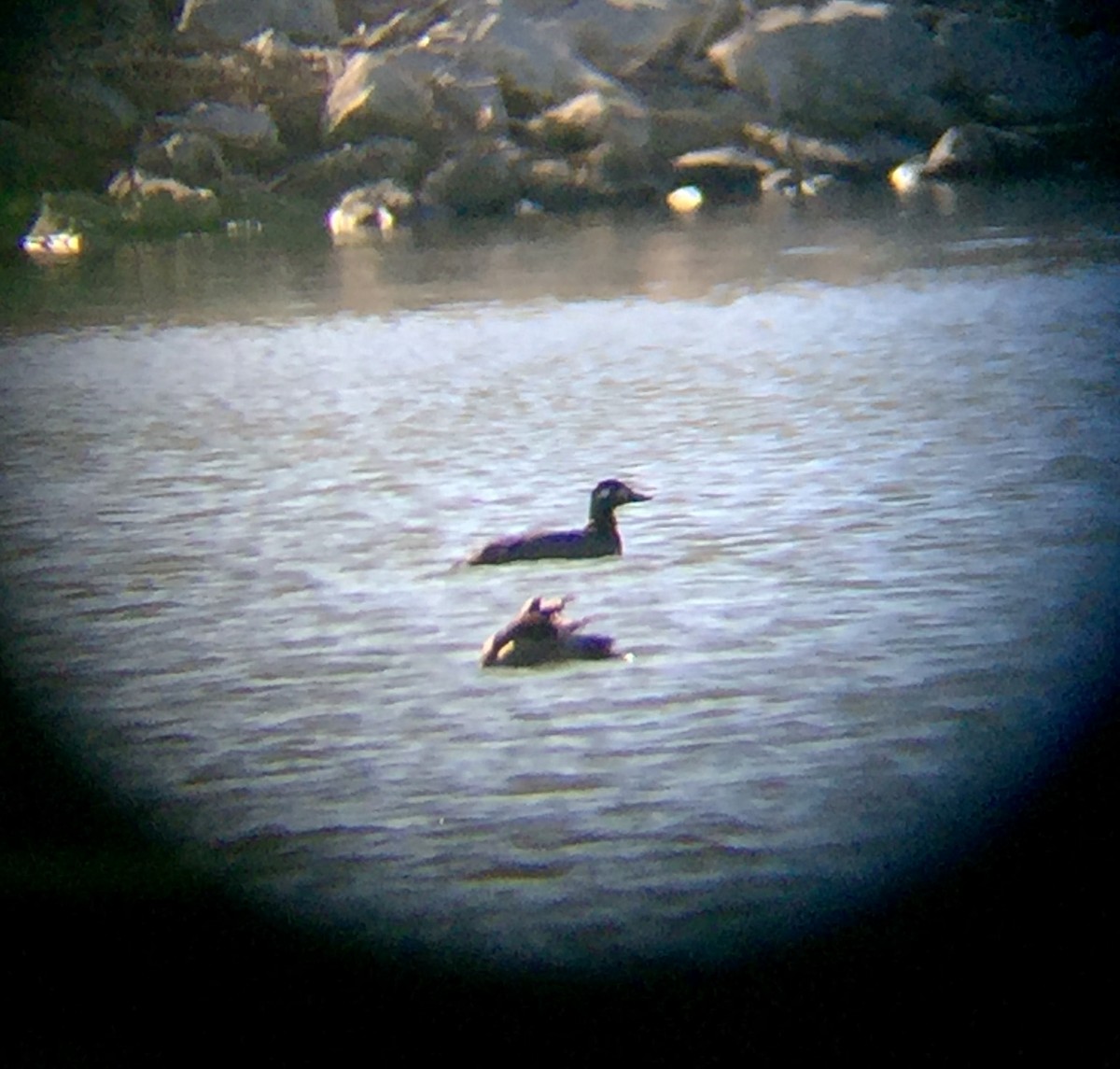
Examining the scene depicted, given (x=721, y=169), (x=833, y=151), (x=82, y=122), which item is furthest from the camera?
(x=82, y=122)

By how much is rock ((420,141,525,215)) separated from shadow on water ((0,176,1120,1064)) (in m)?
25.5

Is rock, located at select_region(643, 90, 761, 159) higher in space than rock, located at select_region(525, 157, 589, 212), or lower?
higher

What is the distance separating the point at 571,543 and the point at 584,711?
285cm

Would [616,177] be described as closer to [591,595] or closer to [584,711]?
[591,595]

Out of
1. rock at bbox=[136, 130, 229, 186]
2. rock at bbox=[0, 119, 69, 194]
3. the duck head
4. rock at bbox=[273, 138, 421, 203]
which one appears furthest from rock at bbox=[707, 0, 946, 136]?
the duck head

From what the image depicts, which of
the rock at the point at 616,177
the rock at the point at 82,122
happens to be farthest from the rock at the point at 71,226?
the rock at the point at 616,177

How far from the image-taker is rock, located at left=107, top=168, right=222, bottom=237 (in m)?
42.6

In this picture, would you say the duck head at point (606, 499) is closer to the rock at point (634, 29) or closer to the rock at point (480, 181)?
the rock at point (480, 181)

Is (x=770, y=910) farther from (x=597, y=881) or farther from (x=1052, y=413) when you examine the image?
(x=1052, y=413)

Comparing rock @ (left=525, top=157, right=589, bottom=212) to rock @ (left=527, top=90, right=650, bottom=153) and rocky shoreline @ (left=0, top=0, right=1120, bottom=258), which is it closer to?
rocky shoreline @ (left=0, top=0, right=1120, bottom=258)

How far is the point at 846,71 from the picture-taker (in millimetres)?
44344

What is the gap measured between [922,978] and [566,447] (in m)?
9.31

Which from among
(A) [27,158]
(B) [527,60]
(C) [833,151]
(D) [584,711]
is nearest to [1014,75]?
(C) [833,151]

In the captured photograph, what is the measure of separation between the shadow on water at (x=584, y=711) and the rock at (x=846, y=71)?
2704 cm
